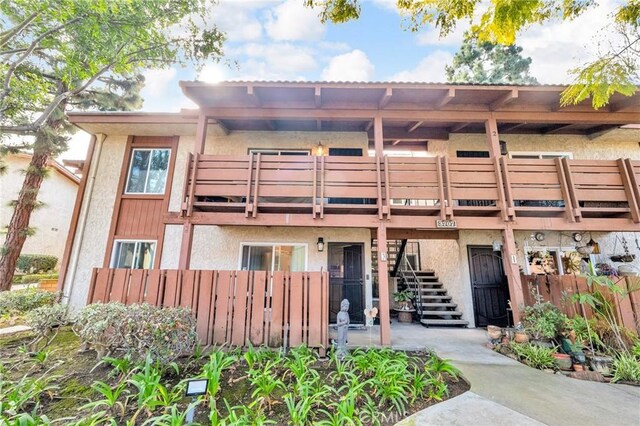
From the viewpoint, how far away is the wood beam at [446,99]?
6211mm

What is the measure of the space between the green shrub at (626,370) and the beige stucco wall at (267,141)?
23.0 feet

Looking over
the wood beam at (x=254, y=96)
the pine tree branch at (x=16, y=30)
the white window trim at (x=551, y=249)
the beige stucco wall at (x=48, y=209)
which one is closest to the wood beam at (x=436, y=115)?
the wood beam at (x=254, y=96)

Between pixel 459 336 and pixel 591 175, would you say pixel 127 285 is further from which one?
pixel 591 175

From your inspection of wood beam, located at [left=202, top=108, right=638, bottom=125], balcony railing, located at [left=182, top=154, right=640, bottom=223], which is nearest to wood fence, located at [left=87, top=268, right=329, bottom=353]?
balcony railing, located at [left=182, top=154, right=640, bottom=223]

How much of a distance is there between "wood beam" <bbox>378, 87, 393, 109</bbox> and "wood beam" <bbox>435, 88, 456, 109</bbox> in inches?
50.6

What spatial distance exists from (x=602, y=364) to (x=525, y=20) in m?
5.94

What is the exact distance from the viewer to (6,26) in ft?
21.3

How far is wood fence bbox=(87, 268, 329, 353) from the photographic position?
5.13m

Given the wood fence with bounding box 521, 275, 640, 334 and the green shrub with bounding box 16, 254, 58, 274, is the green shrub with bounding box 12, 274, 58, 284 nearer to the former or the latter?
the green shrub with bounding box 16, 254, 58, 274

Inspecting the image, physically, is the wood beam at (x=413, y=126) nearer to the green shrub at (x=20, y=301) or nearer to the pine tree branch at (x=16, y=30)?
the pine tree branch at (x=16, y=30)

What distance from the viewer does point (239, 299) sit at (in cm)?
527

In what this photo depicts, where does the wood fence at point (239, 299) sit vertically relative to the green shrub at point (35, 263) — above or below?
below

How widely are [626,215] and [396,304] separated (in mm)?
6435

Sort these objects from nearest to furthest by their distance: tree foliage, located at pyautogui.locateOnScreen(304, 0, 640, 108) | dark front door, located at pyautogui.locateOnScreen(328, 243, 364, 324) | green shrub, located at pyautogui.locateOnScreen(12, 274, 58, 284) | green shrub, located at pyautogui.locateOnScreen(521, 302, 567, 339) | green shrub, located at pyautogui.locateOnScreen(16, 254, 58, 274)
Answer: tree foliage, located at pyautogui.locateOnScreen(304, 0, 640, 108)
green shrub, located at pyautogui.locateOnScreen(521, 302, 567, 339)
dark front door, located at pyautogui.locateOnScreen(328, 243, 364, 324)
green shrub, located at pyautogui.locateOnScreen(12, 274, 58, 284)
green shrub, located at pyautogui.locateOnScreen(16, 254, 58, 274)
